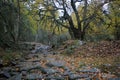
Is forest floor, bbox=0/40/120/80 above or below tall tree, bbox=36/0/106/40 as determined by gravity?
below

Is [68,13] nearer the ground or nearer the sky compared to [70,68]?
nearer the sky

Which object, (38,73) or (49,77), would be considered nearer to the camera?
(49,77)

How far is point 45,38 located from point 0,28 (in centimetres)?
3942

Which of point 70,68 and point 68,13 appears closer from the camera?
point 70,68

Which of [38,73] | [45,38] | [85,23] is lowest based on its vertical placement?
[45,38]

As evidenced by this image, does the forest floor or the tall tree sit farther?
the tall tree

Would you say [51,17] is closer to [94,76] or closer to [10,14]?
[10,14]

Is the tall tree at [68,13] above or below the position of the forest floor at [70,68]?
above

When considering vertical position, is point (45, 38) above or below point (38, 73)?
below

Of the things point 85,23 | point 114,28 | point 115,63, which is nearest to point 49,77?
point 115,63

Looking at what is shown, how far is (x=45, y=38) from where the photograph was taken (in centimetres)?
5200

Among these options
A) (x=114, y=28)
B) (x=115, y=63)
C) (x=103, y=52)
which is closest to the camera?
(x=115, y=63)

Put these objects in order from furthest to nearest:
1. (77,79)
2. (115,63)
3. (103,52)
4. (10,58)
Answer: (103,52), (10,58), (115,63), (77,79)

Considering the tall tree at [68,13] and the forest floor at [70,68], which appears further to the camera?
the tall tree at [68,13]
